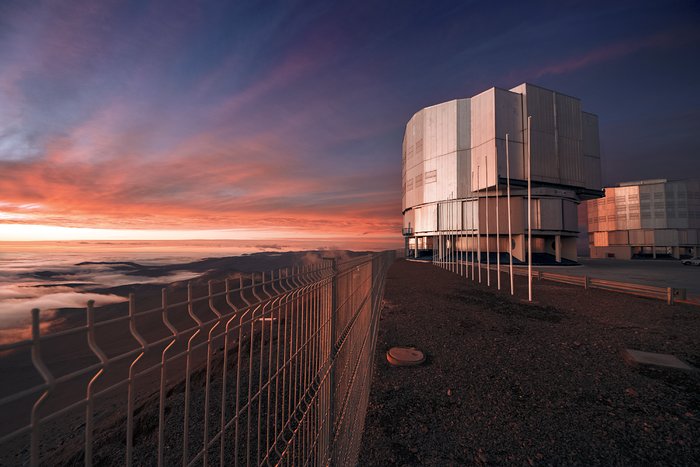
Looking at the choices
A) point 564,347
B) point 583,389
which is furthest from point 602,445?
point 564,347

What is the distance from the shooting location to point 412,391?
6.34m

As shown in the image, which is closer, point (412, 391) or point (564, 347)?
point (412, 391)

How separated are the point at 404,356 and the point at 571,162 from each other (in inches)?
1629

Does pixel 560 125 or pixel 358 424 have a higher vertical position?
pixel 560 125

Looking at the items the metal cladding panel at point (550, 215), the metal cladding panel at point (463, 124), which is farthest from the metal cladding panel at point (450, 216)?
the metal cladding panel at point (550, 215)

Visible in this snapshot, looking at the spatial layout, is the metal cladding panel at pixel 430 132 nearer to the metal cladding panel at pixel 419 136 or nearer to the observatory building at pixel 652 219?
the metal cladding panel at pixel 419 136

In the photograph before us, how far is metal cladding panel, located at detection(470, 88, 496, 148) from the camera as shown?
120 feet

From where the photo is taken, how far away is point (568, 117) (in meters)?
39.0

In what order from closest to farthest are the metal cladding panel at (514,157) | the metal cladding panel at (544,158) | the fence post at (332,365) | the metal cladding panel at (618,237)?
the fence post at (332,365) → the metal cladding panel at (514,157) → the metal cladding panel at (544,158) → the metal cladding panel at (618,237)

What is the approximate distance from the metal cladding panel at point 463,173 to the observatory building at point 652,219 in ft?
139

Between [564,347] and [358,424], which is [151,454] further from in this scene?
[564,347]

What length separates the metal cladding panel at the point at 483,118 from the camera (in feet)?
120

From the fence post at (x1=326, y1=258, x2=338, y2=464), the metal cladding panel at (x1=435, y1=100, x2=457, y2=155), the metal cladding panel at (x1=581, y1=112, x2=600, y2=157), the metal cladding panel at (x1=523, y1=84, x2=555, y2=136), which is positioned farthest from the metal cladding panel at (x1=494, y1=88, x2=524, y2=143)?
the fence post at (x1=326, y1=258, x2=338, y2=464)

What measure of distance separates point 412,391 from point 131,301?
5.95 m
